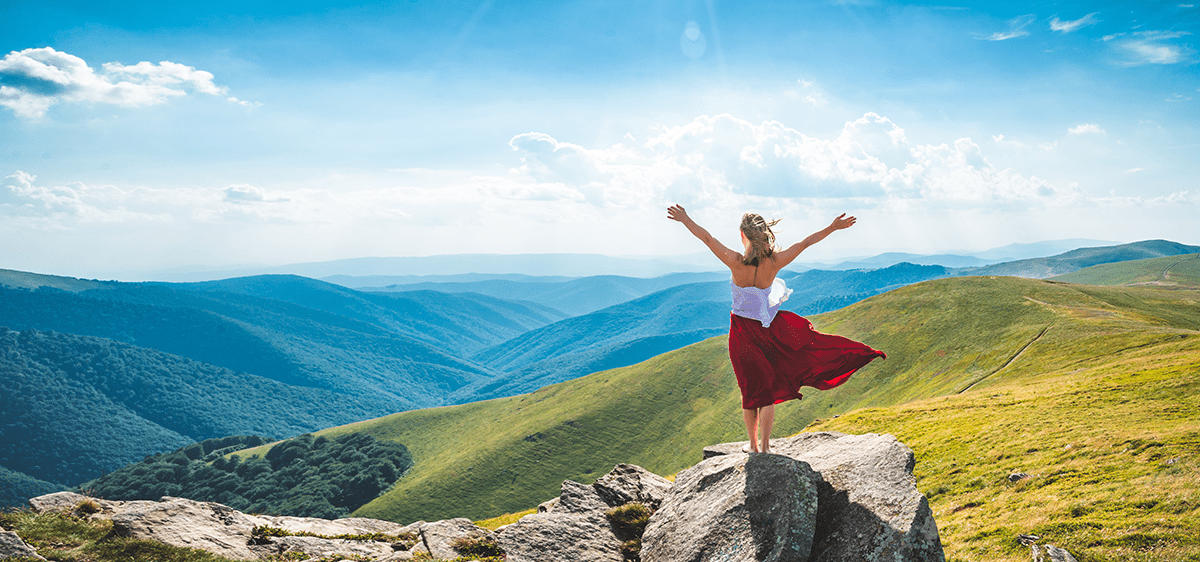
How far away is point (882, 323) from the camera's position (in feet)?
440

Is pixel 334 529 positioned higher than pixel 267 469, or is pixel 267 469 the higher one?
pixel 334 529

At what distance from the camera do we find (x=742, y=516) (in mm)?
13102

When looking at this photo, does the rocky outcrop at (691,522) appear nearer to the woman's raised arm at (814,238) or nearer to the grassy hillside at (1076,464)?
the grassy hillside at (1076,464)

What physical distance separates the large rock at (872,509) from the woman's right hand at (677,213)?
24.4 feet

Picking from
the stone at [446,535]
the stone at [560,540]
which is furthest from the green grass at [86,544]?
the stone at [560,540]

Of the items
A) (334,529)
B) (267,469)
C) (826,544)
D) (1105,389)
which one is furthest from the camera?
(267,469)

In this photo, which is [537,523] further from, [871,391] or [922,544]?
[871,391]

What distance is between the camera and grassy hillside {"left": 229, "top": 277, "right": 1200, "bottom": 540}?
2731 inches

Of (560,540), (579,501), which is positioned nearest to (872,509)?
(560,540)

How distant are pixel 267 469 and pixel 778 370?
232 meters

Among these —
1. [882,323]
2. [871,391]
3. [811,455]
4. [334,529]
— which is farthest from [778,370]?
[882,323]

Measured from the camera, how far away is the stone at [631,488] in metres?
18.3

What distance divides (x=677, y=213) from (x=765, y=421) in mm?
5921

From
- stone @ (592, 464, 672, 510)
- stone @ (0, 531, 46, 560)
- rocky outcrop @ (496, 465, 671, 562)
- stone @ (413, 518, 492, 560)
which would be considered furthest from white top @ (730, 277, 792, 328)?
stone @ (0, 531, 46, 560)
